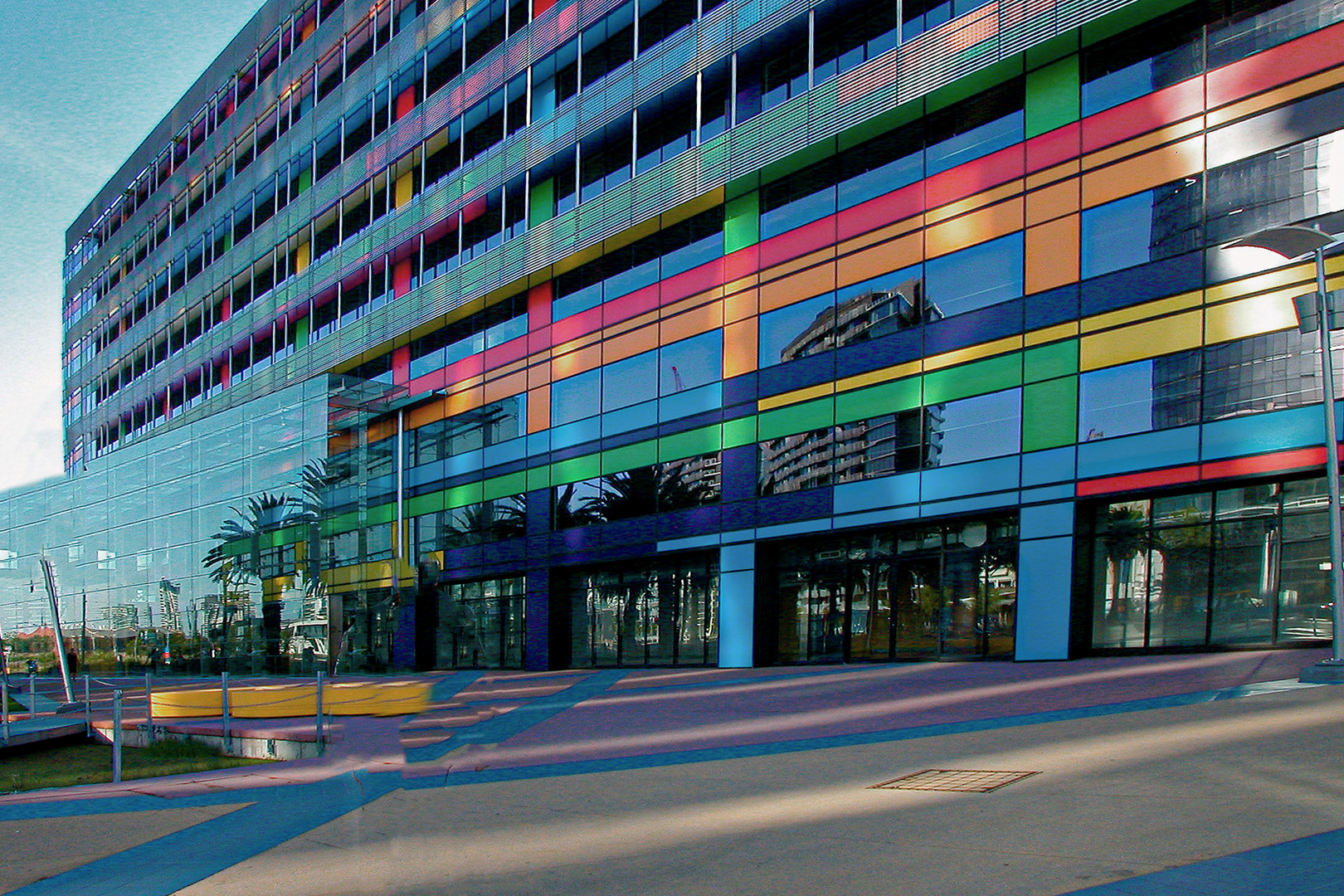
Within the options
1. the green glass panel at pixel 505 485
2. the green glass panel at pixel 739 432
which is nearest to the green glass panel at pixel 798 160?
the green glass panel at pixel 739 432

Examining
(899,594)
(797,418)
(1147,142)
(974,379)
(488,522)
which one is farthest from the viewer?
(488,522)

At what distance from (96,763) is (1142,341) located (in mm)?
20276

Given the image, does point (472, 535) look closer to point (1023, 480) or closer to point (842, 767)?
point (1023, 480)

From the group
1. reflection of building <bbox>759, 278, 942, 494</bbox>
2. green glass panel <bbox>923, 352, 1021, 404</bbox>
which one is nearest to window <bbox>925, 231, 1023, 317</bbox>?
reflection of building <bbox>759, 278, 942, 494</bbox>

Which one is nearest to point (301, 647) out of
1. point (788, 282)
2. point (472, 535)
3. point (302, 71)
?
point (472, 535)

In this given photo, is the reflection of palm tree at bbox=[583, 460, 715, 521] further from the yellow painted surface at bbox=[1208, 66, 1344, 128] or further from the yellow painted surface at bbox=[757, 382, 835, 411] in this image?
the yellow painted surface at bbox=[1208, 66, 1344, 128]

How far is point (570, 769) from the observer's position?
13375 millimetres

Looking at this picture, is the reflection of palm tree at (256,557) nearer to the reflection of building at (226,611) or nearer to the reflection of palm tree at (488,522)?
the reflection of building at (226,611)

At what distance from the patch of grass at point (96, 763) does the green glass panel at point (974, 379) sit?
603 inches

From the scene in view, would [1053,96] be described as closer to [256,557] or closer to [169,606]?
[256,557]

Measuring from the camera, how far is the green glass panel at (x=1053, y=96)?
23.0m

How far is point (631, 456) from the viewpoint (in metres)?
32.7

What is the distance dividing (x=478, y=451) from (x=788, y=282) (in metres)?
14.6

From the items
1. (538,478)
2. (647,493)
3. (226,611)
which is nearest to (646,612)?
(647,493)
